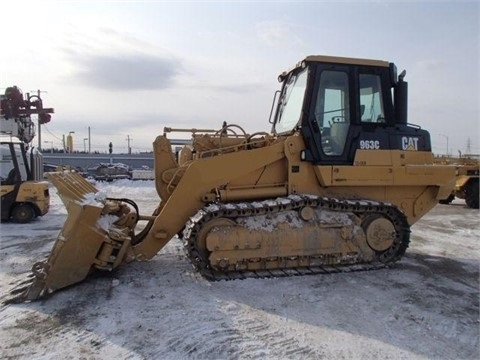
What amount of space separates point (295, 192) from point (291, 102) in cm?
165

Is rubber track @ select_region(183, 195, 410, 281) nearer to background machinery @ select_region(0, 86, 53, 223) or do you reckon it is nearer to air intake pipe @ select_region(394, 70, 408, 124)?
air intake pipe @ select_region(394, 70, 408, 124)

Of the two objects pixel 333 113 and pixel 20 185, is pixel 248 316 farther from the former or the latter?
pixel 20 185

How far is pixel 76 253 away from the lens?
538 centimetres

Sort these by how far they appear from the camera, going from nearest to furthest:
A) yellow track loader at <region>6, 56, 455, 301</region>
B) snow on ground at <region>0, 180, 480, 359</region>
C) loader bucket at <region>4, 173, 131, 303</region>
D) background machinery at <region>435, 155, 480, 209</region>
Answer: snow on ground at <region>0, 180, 480, 359</region>
loader bucket at <region>4, 173, 131, 303</region>
yellow track loader at <region>6, 56, 455, 301</region>
background machinery at <region>435, 155, 480, 209</region>

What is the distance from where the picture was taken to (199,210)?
6078 mm

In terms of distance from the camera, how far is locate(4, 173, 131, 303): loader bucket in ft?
16.9

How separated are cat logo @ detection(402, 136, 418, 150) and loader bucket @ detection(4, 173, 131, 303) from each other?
4686 millimetres

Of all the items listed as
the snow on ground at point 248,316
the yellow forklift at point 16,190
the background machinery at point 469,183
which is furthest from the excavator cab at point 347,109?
the background machinery at point 469,183

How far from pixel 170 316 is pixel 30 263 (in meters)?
3.60

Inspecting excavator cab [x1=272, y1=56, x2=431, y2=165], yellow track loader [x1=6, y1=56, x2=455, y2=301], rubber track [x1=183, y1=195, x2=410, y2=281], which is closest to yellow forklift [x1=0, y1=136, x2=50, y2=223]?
yellow track loader [x1=6, y1=56, x2=455, y2=301]

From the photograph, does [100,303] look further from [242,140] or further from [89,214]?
[242,140]

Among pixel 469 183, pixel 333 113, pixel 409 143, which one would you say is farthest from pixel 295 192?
A: pixel 469 183

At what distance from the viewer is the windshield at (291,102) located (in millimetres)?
6801

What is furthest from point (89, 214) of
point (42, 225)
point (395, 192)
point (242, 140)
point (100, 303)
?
point (42, 225)
